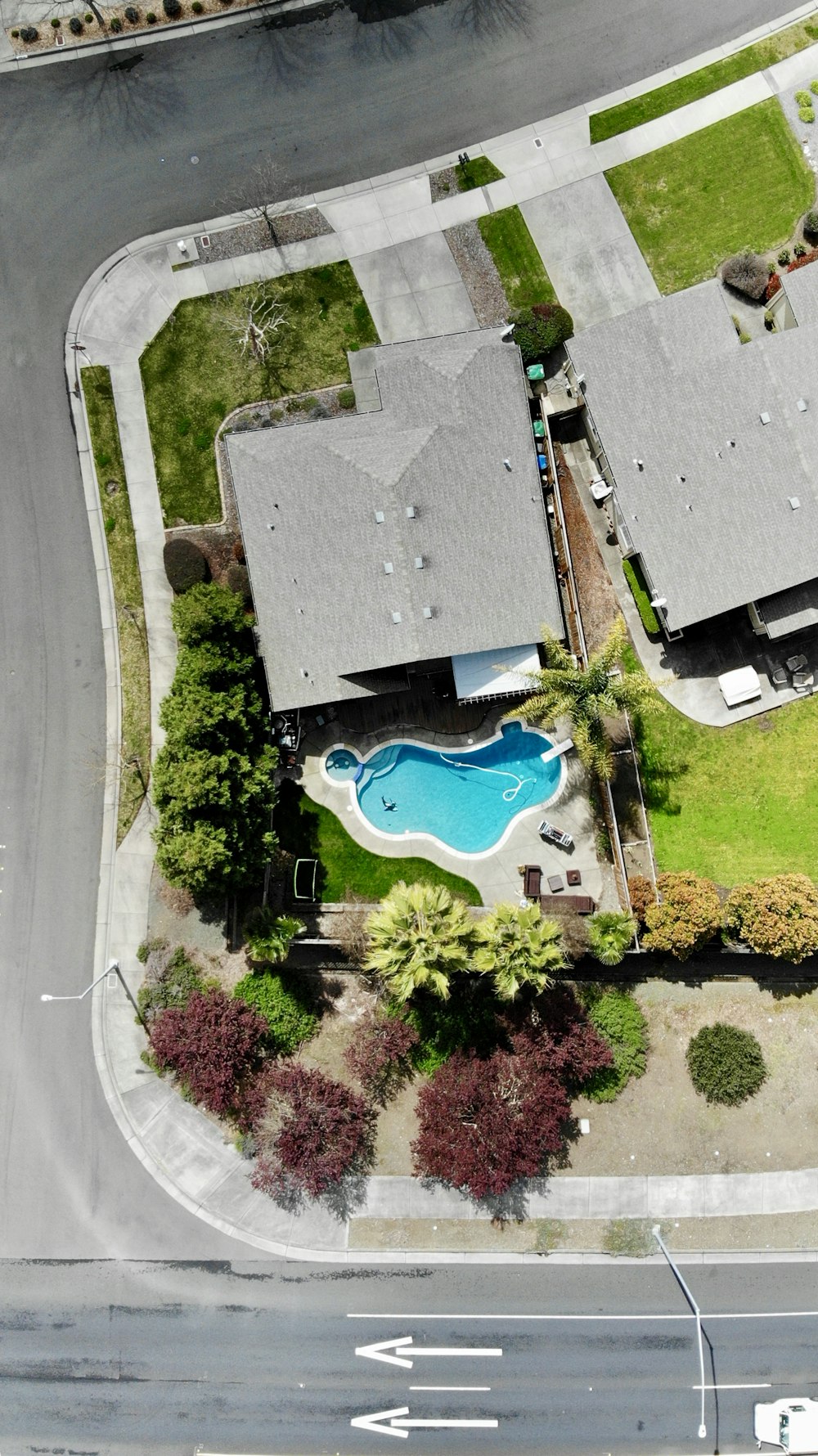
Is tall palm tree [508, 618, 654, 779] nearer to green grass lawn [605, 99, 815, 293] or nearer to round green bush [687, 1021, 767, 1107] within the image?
round green bush [687, 1021, 767, 1107]

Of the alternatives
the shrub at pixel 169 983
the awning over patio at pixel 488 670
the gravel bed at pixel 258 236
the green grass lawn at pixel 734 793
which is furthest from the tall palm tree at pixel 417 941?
the gravel bed at pixel 258 236

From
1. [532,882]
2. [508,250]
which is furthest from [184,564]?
[508,250]

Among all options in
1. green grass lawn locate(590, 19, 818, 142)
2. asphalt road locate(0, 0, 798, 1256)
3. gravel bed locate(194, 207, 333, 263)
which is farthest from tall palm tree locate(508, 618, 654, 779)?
green grass lawn locate(590, 19, 818, 142)

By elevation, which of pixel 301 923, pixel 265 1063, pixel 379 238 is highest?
pixel 379 238

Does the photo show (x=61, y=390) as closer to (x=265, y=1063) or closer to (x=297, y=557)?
(x=297, y=557)

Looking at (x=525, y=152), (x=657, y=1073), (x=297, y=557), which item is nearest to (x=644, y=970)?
(x=657, y=1073)

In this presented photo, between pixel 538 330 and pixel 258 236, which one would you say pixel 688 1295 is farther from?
pixel 258 236
